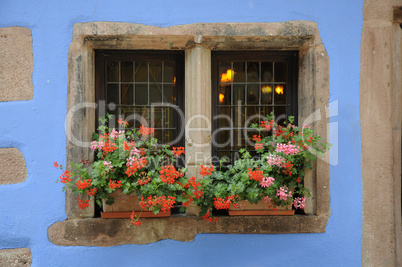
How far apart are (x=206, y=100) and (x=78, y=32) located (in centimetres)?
112

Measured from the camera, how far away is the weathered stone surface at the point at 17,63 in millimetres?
2428

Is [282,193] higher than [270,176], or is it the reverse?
[270,176]

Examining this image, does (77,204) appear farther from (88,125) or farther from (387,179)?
(387,179)

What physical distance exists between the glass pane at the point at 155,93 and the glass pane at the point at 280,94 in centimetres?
99

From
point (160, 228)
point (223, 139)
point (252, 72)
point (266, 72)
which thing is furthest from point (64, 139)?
point (266, 72)

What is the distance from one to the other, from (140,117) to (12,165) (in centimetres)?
104

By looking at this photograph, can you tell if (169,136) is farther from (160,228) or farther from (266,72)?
(266,72)

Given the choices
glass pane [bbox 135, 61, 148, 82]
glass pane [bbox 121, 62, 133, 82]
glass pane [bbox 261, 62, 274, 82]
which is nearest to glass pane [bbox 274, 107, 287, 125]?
glass pane [bbox 261, 62, 274, 82]

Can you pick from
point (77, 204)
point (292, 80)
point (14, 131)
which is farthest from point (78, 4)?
A: point (292, 80)

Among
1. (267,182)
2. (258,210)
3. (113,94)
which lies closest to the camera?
(267,182)

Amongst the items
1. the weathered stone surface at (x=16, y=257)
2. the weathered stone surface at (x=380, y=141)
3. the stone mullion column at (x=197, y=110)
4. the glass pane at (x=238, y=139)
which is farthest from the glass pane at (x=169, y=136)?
the weathered stone surface at (x=380, y=141)

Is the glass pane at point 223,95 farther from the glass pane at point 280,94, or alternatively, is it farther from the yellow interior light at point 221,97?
the glass pane at point 280,94

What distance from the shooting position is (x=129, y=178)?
226 centimetres

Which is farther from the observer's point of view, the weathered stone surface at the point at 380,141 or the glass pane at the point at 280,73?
the glass pane at the point at 280,73
